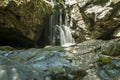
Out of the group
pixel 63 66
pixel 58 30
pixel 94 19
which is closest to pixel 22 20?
pixel 58 30

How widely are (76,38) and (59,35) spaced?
1.56m

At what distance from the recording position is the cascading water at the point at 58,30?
18.7 metres

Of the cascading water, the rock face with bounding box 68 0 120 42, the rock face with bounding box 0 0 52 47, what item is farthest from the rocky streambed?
the cascading water

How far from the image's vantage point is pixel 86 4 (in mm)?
19094

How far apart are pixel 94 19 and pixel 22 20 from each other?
6633 mm

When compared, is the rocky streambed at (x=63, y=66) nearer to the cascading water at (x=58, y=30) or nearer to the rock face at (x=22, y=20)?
the rock face at (x=22, y=20)

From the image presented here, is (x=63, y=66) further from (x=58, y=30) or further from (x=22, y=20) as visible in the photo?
(x=58, y=30)

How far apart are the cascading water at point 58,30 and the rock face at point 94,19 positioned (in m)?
0.64

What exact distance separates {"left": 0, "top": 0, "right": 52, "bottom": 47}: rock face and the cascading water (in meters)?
2.13

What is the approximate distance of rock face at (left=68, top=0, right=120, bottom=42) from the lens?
1809 cm

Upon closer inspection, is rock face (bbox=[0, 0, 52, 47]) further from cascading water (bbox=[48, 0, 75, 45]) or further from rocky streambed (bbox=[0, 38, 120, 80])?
rocky streambed (bbox=[0, 38, 120, 80])

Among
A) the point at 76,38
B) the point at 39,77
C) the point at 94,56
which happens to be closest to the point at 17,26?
the point at 76,38

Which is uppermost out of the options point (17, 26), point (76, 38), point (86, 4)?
point (86, 4)

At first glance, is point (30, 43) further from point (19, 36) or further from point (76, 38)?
point (76, 38)
